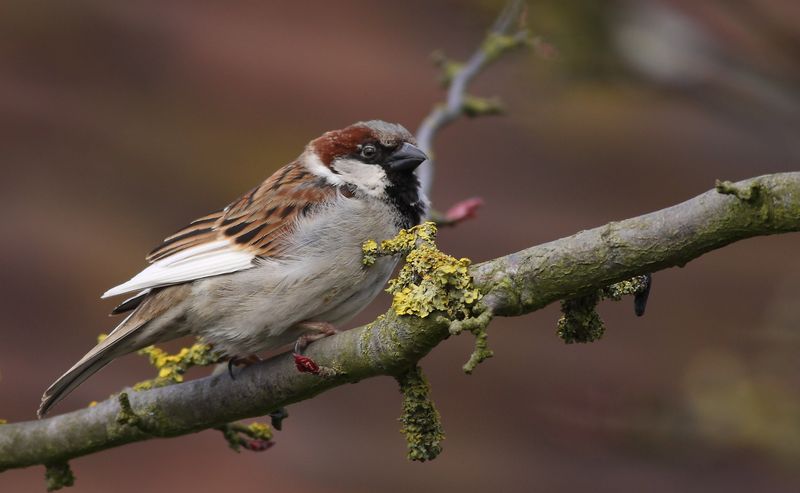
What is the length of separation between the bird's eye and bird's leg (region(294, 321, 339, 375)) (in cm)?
47

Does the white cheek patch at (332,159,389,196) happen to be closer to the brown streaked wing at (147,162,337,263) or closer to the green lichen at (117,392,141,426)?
the brown streaked wing at (147,162,337,263)

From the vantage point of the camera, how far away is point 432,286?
149 cm

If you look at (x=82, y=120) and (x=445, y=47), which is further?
(x=445, y=47)

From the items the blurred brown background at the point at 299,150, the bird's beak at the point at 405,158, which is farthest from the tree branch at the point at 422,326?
the blurred brown background at the point at 299,150

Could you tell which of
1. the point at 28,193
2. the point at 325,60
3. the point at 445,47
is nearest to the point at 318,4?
the point at 325,60

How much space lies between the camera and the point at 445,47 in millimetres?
4195

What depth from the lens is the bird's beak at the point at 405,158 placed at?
2434 millimetres

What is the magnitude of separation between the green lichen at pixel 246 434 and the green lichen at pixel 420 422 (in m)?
0.66

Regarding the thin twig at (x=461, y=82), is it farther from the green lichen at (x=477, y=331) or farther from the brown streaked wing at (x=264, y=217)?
the green lichen at (x=477, y=331)

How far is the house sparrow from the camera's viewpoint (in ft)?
7.38

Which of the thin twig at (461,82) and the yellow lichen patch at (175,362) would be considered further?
the thin twig at (461,82)

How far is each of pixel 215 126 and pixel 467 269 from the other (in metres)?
2.61

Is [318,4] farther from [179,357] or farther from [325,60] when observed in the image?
[179,357]

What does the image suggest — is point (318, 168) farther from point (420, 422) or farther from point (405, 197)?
point (420, 422)
